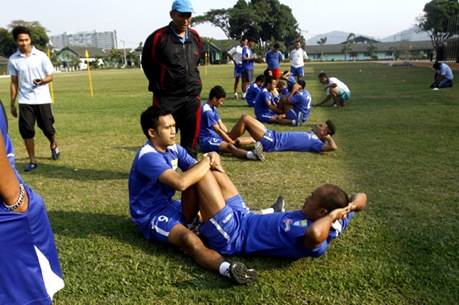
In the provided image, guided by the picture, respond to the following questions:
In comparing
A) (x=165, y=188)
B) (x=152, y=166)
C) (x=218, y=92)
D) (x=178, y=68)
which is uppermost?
(x=178, y=68)

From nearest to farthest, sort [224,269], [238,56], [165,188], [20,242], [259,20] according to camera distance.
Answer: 1. [20,242]
2. [224,269]
3. [165,188]
4. [238,56]
5. [259,20]

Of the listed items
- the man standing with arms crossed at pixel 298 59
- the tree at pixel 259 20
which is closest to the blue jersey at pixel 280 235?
A: the man standing with arms crossed at pixel 298 59

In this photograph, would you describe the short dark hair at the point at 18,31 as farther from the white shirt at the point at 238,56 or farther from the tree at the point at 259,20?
the tree at the point at 259,20

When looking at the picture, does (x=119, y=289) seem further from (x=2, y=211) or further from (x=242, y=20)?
(x=242, y=20)

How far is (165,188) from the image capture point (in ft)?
10.9

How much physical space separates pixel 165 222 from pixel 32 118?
12.2ft

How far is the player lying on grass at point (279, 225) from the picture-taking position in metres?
2.70

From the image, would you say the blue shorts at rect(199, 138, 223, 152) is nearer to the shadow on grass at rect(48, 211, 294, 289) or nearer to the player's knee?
the shadow on grass at rect(48, 211, 294, 289)

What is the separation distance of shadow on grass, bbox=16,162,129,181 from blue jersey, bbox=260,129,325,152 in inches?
89.2

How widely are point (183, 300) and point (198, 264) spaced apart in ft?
1.39

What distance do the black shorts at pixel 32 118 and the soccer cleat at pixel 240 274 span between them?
4374mm

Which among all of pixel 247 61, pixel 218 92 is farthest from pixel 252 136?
pixel 247 61

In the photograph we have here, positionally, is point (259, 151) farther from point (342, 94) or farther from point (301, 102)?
point (342, 94)

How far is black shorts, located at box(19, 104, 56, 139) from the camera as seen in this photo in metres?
5.66
